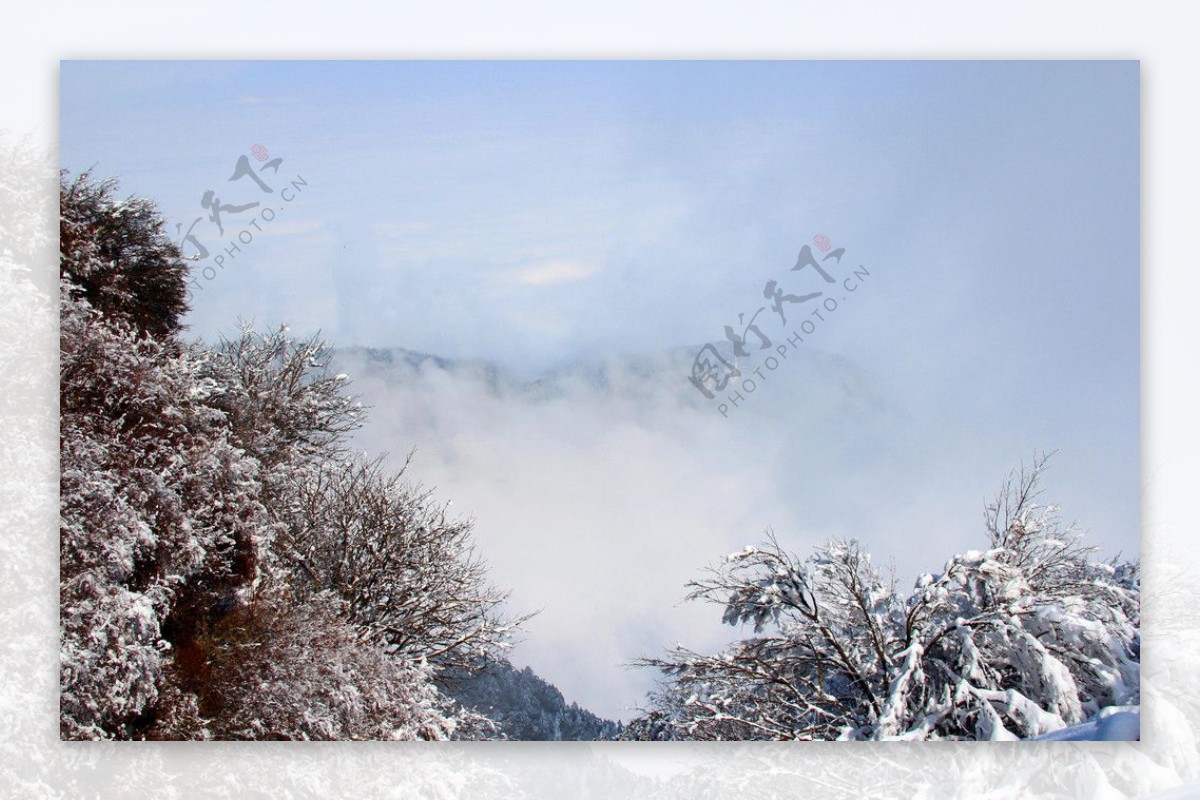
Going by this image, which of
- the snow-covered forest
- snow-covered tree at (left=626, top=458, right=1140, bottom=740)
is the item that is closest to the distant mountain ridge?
the snow-covered forest

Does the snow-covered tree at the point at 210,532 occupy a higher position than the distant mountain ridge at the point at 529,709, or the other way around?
the snow-covered tree at the point at 210,532

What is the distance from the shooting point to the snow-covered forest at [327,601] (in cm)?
442

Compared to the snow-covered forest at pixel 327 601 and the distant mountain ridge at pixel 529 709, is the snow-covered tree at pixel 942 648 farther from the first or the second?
the distant mountain ridge at pixel 529 709

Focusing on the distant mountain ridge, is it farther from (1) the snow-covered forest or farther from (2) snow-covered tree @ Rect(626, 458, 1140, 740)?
(2) snow-covered tree @ Rect(626, 458, 1140, 740)

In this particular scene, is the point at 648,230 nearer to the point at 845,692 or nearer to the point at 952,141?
the point at 952,141

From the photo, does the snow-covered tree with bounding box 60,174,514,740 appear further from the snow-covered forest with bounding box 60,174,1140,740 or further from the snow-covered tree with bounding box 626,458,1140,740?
the snow-covered tree with bounding box 626,458,1140,740

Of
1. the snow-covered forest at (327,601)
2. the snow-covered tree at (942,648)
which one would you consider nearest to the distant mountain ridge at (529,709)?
the snow-covered forest at (327,601)

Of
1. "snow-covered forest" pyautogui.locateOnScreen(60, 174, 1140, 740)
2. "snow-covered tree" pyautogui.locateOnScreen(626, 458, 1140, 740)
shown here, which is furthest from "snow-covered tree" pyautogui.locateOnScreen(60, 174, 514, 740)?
"snow-covered tree" pyautogui.locateOnScreen(626, 458, 1140, 740)

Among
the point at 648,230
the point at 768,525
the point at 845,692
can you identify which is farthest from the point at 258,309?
the point at 845,692

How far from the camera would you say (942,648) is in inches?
178

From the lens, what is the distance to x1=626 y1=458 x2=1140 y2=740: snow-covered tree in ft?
14.5

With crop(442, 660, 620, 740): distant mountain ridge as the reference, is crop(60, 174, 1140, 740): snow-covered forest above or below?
above

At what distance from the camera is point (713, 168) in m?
4.45

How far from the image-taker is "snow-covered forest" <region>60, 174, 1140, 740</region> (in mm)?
4418
